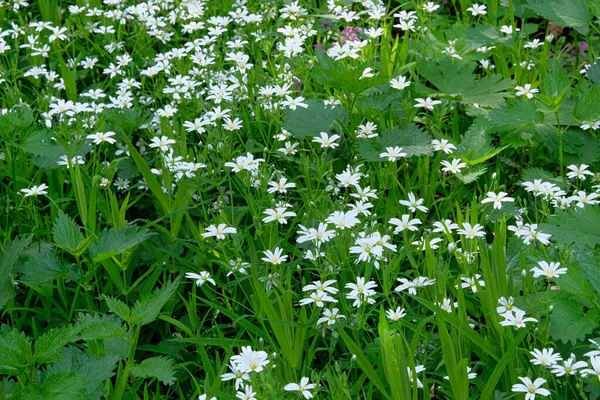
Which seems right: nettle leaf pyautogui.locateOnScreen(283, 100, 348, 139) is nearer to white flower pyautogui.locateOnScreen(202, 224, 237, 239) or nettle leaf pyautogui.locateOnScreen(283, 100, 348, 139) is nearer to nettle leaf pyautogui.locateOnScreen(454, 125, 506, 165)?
nettle leaf pyautogui.locateOnScreen(454, 125, 506, 165)

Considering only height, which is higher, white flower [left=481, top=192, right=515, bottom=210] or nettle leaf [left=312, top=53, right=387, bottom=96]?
nettle leaf [left=312, top=53, right=387, bottom=96]

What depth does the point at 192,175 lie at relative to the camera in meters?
2.94

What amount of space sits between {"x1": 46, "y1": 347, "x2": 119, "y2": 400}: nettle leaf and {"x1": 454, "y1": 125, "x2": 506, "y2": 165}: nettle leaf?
1.52 meters

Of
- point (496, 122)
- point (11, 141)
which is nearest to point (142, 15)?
point (11, 141)

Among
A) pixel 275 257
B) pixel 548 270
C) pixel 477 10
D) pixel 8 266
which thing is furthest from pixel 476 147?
pixel 8 266

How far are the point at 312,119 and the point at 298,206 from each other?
0.35 meters

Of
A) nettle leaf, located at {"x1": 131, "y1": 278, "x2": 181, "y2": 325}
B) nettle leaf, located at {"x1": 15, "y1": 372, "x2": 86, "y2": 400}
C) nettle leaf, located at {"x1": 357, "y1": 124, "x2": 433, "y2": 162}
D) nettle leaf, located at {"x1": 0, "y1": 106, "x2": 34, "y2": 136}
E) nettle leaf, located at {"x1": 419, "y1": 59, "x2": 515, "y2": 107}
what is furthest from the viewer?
nettle leaf, located at {"x1": 419, "y1": 59, "x2": 515, "y2": 107}

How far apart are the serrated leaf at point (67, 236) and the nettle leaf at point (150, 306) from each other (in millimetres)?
381

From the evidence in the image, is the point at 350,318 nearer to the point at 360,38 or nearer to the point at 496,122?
the point at 496,122

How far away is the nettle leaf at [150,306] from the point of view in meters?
2.30

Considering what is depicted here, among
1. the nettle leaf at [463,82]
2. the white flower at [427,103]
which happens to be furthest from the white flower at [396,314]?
the nettle leaf at [463,82]

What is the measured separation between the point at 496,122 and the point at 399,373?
4.27 feet

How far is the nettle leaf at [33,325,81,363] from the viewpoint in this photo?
6.82 ft

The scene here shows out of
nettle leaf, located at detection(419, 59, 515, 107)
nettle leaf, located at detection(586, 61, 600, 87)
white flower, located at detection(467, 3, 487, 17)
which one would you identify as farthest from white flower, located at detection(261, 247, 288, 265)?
white flower, located at detection(467, 3, 487, 17)
